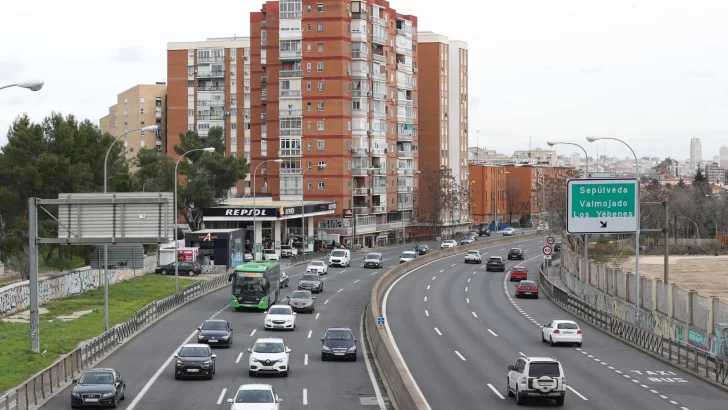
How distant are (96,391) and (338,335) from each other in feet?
43.1

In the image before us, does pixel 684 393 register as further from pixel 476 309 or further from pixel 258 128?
pixel 258 128

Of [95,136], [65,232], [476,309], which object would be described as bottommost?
Answer: [476,309]

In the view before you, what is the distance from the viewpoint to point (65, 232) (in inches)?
1417

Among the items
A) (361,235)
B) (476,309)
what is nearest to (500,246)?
(361,235)

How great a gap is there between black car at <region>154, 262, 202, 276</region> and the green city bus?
83.0 ft

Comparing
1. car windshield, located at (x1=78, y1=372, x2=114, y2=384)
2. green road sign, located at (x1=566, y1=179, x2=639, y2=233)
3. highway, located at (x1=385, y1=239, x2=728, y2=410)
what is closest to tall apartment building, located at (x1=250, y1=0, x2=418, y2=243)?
highway, located at (x1=385, y1=239, x2=728, y2=410)

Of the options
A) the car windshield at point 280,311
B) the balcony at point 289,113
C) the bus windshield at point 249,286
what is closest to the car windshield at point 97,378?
the car windshield at point 280,311

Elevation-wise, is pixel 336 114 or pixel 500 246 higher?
pixel 336 114

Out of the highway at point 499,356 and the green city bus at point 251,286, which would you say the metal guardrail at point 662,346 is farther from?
the green city bus at point 251,286

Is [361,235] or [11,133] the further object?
[361,235]

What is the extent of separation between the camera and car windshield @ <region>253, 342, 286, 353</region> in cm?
3497

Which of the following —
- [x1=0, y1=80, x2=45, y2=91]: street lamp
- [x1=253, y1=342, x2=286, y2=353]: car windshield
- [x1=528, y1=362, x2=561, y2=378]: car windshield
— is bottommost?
[x1=253, y1=342, x2=286, y2=353]: car windshield

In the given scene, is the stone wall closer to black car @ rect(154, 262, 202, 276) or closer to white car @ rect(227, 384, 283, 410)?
black car @ rect(154, 262, 202, 276)

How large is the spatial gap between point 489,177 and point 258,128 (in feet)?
223
